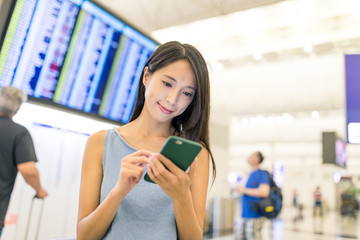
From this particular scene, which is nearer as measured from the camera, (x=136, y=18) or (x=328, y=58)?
(x=136, y=18)

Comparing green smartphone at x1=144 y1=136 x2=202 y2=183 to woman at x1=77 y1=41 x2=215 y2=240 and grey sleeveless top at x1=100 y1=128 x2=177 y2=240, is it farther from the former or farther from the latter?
grey sleeveless top at x1=100 y1=128 x2=177 y2=240

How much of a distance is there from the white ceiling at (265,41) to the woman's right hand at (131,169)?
2.63 m

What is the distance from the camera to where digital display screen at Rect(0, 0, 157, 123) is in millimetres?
2494

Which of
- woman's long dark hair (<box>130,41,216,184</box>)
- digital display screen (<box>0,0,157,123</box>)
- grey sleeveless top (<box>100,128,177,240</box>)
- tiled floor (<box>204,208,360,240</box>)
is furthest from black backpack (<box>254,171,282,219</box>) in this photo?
grey sleeveless top (<box>100,128,177,240</box>)

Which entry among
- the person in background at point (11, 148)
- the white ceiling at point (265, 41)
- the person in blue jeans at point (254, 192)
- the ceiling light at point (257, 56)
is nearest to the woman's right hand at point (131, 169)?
the person in background at point (11, 148)

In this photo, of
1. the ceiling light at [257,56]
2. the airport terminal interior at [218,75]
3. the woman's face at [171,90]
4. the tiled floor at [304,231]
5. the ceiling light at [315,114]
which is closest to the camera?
the woman's face at [171,90]

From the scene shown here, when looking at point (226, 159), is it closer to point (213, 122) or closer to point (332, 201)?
point (213, 122)

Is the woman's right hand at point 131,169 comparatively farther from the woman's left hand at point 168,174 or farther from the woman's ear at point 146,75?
the woman's ear at point 146,75

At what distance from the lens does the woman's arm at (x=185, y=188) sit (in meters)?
0.95

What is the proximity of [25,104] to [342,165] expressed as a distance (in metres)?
6.51

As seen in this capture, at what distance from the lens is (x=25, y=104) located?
2686mm

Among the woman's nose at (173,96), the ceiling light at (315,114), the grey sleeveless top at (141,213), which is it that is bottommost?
the grey sleeveless top at (141,213)

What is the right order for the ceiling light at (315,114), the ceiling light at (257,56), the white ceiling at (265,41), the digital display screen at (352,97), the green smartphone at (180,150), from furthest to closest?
the ceiling light at (315,114) < the ceiling light at (257,56) < the white ceiling at (265,41) < the digital display screen at (352,97) < the green smartphone at (180,150)

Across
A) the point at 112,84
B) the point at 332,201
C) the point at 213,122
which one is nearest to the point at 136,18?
the point at 213,122
